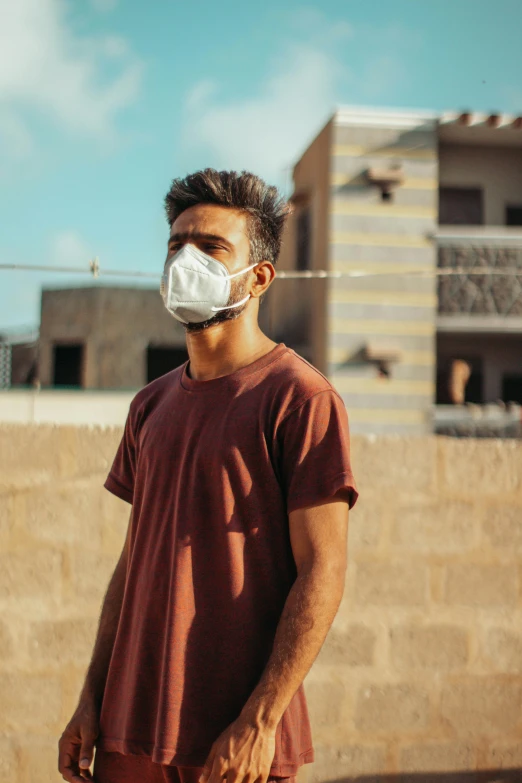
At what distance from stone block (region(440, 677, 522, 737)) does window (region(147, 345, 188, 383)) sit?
1575cm

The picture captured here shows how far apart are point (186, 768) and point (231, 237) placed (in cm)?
107

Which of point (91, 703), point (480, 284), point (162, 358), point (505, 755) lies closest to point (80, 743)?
point (91, 703)

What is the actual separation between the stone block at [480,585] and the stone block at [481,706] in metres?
0.28

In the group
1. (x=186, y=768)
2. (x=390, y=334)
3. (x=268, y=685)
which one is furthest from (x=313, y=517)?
(x=390, y=334)

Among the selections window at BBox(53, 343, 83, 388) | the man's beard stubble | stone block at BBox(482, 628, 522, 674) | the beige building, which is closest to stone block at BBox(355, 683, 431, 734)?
stone block at BBox(482, 628, 522, 674)

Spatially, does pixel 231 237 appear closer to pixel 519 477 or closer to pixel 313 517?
pixel 313 517

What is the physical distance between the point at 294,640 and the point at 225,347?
0.63 metres

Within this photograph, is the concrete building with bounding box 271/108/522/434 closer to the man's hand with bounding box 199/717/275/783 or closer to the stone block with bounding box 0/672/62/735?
the stone block with bounding box 0/672/62/735

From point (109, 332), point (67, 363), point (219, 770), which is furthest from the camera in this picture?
point (67, 363)

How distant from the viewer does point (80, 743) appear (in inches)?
78.4

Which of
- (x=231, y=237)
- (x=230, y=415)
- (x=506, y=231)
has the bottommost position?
(x=230, y=415)

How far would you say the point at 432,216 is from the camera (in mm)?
13156

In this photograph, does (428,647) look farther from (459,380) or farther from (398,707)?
(459,380)

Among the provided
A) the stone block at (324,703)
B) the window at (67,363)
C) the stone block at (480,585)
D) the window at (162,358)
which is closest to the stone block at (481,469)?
the stone block at (480,585)
